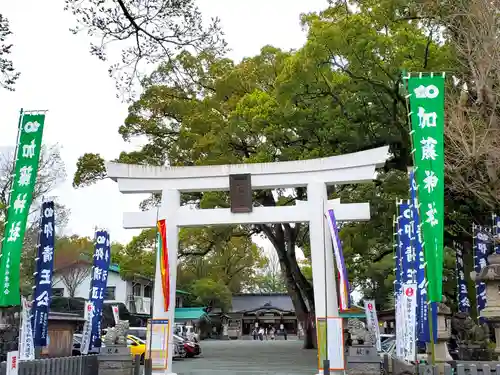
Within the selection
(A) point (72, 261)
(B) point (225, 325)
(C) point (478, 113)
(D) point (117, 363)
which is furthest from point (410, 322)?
(B) point (225, 325)

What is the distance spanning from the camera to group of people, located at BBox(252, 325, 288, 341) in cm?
4662

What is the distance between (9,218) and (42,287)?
2266 millimetres

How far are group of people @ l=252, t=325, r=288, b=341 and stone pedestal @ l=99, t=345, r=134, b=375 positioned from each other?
34118 mm

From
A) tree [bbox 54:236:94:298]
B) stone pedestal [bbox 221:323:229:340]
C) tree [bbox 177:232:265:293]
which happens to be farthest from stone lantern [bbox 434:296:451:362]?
stone pedestal [bbox 221:323:229:340]

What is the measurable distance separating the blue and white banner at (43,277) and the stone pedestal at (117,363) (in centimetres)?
151

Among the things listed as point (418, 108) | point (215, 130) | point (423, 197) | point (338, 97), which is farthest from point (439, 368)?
point (215, 130)

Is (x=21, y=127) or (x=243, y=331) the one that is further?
(x=243, y=331)

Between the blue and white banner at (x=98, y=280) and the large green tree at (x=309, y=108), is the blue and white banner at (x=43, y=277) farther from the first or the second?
the large green tree at (x=309, y=108)

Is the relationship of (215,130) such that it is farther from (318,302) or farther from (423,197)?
(423,197)

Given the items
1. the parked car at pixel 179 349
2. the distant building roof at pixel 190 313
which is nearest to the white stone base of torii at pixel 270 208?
the parked car at pixel 179 349

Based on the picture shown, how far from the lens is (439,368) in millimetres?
9000

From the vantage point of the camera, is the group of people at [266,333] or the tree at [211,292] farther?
the group of people at [266,333]

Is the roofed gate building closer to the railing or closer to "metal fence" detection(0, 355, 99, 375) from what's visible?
"metal fence" detection(0, 355, 99, 375)

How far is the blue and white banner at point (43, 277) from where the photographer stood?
37.3 feet
